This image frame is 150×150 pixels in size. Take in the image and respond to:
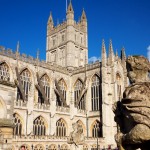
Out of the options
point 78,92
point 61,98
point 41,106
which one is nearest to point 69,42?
point 78,92

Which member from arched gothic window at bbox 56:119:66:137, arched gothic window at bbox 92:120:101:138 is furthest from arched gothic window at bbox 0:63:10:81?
arched gothic window at bbox 92:120:101:138

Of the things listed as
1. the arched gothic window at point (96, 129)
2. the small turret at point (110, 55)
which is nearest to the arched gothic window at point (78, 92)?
the arched gothic window at point (96, 129)

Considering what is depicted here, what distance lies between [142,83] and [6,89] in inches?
579

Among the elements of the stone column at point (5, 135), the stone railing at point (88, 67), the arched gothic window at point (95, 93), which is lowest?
the stone column at point (5, 135)

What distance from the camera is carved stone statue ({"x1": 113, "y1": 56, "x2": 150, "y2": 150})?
3.56m

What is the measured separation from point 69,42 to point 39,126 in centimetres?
2183

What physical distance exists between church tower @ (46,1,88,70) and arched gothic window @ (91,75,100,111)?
8.45 metres

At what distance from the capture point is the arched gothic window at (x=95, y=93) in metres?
38.6

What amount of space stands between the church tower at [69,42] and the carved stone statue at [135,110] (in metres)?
42.5

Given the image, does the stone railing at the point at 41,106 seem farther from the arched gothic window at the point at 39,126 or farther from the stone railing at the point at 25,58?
the stone railing at the point at 25,58

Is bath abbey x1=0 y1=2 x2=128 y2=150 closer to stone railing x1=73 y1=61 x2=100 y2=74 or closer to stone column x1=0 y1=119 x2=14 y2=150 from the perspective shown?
stone railing x1=73 y1=61 x2=100 y2=74

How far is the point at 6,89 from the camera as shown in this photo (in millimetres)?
17375

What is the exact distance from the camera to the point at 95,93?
129ft

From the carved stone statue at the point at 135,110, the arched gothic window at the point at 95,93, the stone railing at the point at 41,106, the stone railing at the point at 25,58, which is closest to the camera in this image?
the carved stone statue at the point at 135,110
